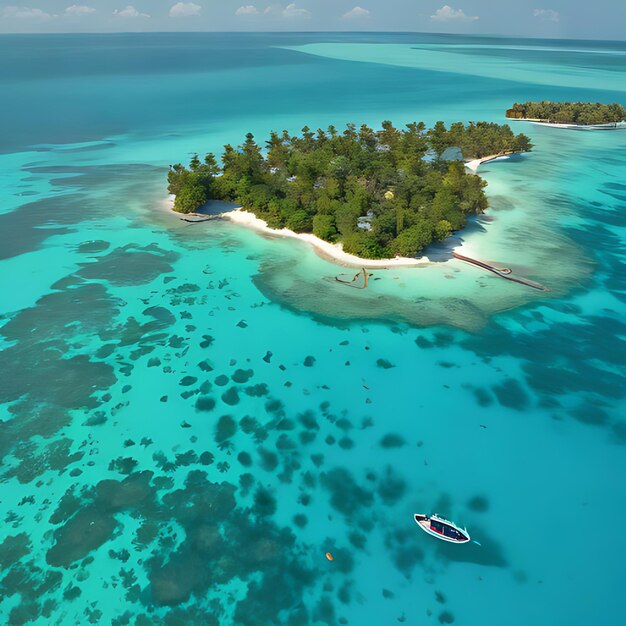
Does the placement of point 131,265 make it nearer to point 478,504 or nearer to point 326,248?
point 326,248

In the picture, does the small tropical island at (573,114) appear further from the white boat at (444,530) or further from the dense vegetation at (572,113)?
the white boat at (444,530)

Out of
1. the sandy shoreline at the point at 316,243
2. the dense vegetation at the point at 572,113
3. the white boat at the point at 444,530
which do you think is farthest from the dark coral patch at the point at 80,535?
the dense vegetation at the point at 572,113

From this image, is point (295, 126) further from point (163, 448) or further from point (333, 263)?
point (163, 448)

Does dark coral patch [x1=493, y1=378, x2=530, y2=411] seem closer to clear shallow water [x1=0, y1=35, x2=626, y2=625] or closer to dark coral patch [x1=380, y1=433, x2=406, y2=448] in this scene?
clear shallow water [x1=0, y1=35, x2=626, y2=625]

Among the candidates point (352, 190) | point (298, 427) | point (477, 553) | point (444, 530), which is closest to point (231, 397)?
point (298, 427)

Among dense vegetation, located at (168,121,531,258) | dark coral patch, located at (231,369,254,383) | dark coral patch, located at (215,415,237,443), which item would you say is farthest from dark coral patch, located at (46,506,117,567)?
dense vegetation, located at (168,121,531,258)
